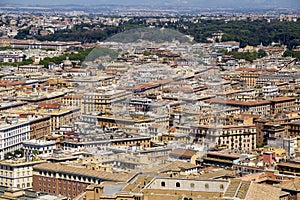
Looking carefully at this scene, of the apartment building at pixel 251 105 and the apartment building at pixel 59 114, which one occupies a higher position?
the apartment building at pixel 251 105

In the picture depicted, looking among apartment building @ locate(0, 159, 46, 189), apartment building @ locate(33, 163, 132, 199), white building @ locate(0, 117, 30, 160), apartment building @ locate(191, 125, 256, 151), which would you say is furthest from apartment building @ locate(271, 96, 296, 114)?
apartment building @ locate(33, 163, 132, 199)

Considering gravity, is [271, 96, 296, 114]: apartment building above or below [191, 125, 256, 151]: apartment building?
below

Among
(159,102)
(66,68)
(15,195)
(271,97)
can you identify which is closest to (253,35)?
(66,68)

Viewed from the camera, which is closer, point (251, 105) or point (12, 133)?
point (12, 133)

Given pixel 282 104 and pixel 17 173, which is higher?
pixel 17 173

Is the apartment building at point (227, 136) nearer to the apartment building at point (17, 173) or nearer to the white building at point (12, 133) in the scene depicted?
the apartment building at point (17, 173)

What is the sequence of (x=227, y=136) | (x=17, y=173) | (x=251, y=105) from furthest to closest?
(x=251, y=105) → (x=227, y=136) → (x=17, y=173)

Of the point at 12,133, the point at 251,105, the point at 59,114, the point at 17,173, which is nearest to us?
the point at 17,173

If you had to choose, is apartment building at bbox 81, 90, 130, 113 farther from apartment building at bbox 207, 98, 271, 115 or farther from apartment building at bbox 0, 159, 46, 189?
apartment building at bbox 0, 159, 46, 189

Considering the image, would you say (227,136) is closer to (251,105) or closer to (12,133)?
(12,133)

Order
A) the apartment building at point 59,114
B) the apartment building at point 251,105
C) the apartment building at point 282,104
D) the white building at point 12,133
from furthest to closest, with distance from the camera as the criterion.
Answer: the apartment building at point 282,104 → the apartment building at point 251,105 → the apartment building at point 59,114 → the white building at point 12,133

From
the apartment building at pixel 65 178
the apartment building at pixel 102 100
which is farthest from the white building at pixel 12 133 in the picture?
Result: the apartment building at pixel 65 178

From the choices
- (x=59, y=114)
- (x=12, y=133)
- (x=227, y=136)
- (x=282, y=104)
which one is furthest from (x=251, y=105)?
(x=12, y=133)
